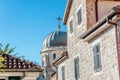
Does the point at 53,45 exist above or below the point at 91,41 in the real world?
above

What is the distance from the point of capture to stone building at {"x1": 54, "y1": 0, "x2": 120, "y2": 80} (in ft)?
58.4

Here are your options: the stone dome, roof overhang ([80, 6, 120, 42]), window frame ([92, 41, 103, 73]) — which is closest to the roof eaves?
roof overhang ([80, 6, 120, 42])

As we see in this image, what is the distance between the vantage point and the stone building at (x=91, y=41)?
17.8 meters

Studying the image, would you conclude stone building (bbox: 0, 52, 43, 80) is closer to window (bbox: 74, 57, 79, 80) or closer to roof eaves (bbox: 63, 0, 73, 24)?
window (bbox: 74, 57, 79, 80)

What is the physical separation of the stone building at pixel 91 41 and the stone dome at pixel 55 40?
49.6m

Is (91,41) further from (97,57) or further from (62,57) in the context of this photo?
(62,57)

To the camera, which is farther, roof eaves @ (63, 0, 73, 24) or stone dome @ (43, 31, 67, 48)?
stone dome @ (43, 31, 67, 48)

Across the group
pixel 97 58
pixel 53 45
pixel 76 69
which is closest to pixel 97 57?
pixel 97 58

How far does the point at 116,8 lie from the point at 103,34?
2.61 metres

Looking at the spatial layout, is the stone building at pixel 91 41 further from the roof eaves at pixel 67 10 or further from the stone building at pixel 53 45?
the stone building at pixel 53 45

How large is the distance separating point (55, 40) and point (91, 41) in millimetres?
58700

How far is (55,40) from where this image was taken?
7975 centimetres

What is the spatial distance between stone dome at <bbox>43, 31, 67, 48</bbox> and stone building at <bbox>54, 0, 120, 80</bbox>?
49.6m

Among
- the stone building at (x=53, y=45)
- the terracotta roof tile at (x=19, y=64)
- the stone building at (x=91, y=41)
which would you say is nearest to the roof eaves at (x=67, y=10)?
the stone building at (x=91, y=41)
